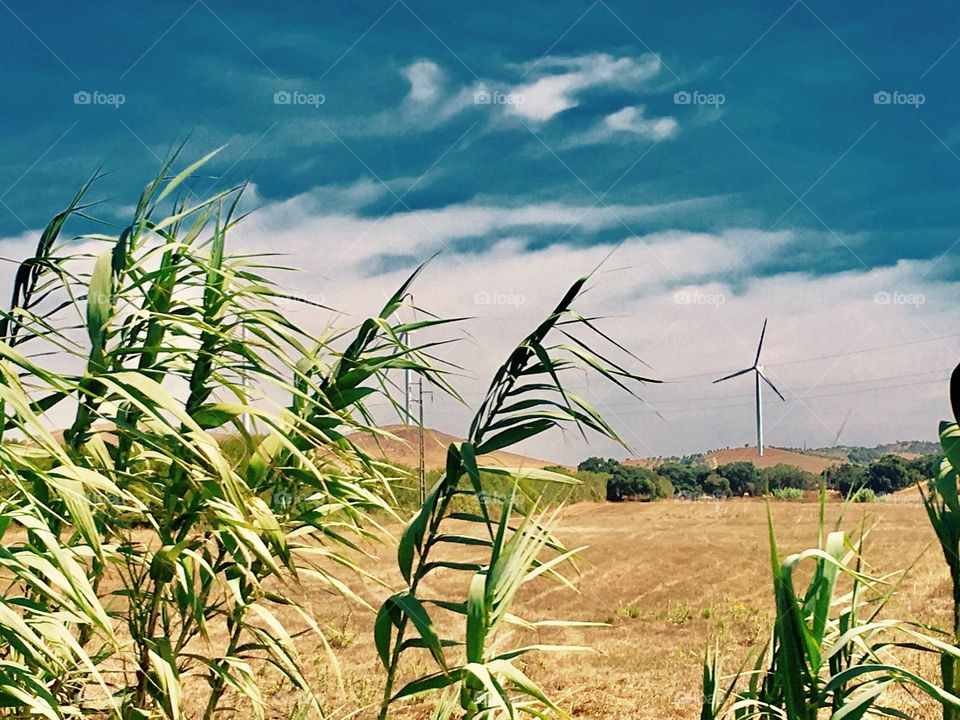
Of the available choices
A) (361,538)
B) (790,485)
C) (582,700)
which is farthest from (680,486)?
(361,538)

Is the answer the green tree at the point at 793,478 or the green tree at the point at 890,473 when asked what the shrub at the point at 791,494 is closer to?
the green tree at the point at 793,478

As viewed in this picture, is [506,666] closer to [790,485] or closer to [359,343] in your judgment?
[359,343]

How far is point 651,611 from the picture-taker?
1428 cm

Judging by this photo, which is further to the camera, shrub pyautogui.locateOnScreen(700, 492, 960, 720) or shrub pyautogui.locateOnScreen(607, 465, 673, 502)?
shrub pyautogui.locateOnScreen(607, 465, 673, 502)

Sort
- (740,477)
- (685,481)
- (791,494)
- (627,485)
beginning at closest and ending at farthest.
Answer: (791,494) → (627,485) → (740,477) → (685,481)

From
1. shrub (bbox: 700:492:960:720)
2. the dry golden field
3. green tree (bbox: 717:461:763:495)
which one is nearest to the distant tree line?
green tree (bbox: 717:461:763:495)

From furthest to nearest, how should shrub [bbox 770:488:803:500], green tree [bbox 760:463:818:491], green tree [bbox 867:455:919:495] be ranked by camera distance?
shrub [bbox 770:488:803:500]
green tree [bbox 760:463:818:491]
green tree [bbox 867:455:919:495]

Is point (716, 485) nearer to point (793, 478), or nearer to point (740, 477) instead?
point (740, 477)

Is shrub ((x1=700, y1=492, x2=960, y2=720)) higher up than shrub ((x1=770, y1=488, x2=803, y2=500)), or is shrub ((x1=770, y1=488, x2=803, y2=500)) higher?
shrub ((x1=700, y1=492, x2=960, y2=720))

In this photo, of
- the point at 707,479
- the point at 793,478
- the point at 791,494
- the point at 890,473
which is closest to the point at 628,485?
the point at 707,479

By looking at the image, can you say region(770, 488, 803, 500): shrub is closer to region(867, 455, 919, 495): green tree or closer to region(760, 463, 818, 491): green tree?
region(760, 463, 818, 491): green tree

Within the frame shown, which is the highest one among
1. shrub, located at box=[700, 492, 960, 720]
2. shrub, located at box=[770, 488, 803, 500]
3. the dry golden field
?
shrub, located at box=[700, 492, 960, 720]

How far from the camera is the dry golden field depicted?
7.55 m

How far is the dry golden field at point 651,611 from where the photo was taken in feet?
24.8
